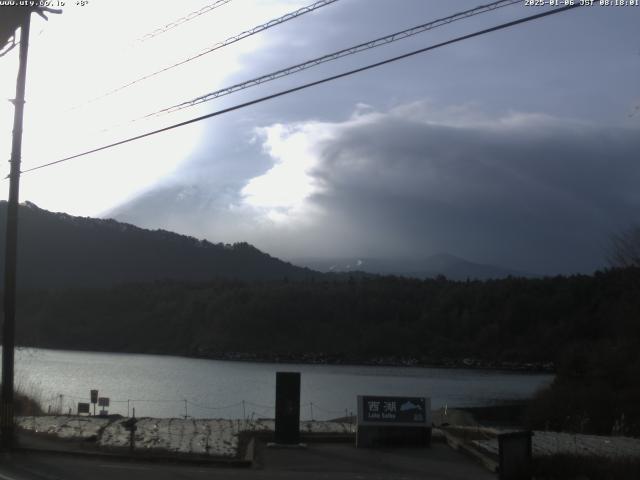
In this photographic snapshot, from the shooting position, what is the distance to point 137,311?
88.8 m

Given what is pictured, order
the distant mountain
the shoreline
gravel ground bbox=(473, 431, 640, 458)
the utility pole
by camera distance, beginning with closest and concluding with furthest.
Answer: gravel ground bbox=(473, 431, 640, 458)
the utility pole
the shoreline
the distant mountain

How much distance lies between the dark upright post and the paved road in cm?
48

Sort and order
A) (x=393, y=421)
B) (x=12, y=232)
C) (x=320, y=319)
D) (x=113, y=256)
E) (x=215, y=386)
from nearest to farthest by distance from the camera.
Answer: (x=393, y=421)
(x=12, y=232)
(x=215, y=386)
(x=320, y=319)
(x=113, y=256)

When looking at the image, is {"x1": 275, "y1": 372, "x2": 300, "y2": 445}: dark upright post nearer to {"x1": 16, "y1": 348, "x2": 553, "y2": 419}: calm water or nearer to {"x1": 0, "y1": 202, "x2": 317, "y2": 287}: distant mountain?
{"x1": 16, "y1": 348, "x2": 553, "y2": 419}: calm water

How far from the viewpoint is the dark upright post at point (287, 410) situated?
61.1ft

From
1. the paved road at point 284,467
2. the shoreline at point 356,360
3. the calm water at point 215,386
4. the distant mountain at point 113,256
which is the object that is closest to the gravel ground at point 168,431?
the paved road at point 284,467

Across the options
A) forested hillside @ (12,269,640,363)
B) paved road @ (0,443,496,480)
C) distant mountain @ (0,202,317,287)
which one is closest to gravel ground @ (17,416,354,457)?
paved road @ (0,443,496,480)

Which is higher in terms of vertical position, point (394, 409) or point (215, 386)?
point (394, 409)

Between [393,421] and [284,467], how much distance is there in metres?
3.52

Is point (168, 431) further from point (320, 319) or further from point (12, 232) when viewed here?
point (320, 319)

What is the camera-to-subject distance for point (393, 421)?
19.2 meters

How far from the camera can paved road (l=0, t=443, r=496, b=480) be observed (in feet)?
50.3

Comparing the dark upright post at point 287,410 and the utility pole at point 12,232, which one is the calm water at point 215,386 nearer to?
the dark upright post at point 287,410

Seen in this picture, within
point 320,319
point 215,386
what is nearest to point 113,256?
point 320,319
